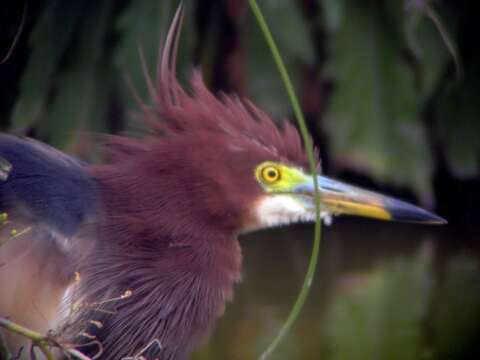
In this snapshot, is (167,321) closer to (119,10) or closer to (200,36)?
(119,10)

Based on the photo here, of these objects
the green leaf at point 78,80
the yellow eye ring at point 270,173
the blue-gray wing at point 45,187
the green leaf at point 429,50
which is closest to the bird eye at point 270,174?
the yellow eye ring at point 270,173

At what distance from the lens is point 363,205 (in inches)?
82.1

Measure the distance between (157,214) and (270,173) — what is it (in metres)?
0.27

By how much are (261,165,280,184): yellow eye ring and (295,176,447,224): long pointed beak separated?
0.11 metres

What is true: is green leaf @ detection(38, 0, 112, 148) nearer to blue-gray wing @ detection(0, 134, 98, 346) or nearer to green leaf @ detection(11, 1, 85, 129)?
green leaf @ detection(11, 1, 85, 129)

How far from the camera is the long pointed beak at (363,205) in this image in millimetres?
2080

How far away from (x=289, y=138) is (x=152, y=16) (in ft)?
5.27

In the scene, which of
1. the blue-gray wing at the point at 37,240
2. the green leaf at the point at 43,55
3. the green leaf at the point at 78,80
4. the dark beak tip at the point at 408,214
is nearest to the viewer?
the blue-gray wing at the point at 37,240

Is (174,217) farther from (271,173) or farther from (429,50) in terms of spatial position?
(429,50)

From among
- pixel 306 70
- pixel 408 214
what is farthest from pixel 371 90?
pixel 408 214

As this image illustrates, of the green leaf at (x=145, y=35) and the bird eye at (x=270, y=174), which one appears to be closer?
the bird eye at (x=270, y=174)

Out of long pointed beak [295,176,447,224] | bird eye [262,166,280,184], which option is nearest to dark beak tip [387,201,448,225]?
long pointed beak [295,176,447,224]

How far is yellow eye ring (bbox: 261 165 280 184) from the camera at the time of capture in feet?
6.68

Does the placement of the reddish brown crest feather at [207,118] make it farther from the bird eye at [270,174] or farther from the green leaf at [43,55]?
the green leaf at [43,55]
